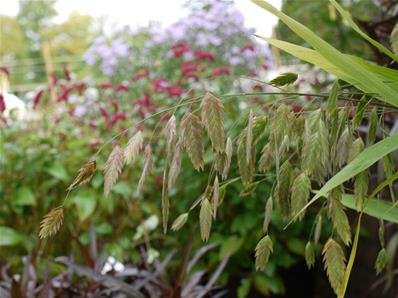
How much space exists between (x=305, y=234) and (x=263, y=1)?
220 centimetres

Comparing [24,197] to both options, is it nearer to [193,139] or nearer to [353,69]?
[193,139]

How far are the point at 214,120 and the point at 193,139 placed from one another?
1.5 inches

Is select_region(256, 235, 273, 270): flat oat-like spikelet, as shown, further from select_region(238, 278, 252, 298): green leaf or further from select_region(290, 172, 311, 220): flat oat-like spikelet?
select_region(238, 278, 252, 298): green leaf

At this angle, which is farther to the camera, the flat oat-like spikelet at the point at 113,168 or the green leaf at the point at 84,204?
the green leaf at the point at 84,204

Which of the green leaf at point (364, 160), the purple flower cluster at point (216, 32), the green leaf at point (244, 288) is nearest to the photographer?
the green leaf at point (364, 160)

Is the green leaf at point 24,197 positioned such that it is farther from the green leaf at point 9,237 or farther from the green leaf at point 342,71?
the green leaf at point 342,71

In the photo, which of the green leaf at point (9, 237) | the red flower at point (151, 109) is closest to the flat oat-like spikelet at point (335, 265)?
the green leaf at point (9, 237)

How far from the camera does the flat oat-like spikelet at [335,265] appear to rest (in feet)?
2.86

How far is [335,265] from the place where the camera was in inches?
34.6

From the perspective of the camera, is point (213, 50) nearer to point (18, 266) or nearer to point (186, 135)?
point (18, 266)

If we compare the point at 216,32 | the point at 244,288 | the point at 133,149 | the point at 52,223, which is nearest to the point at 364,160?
the point at 133,149

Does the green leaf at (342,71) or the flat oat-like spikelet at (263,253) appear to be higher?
the green leaf at (342,71)

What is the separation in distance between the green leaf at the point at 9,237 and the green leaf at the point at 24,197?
126 millimetres

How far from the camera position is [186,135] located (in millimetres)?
850
